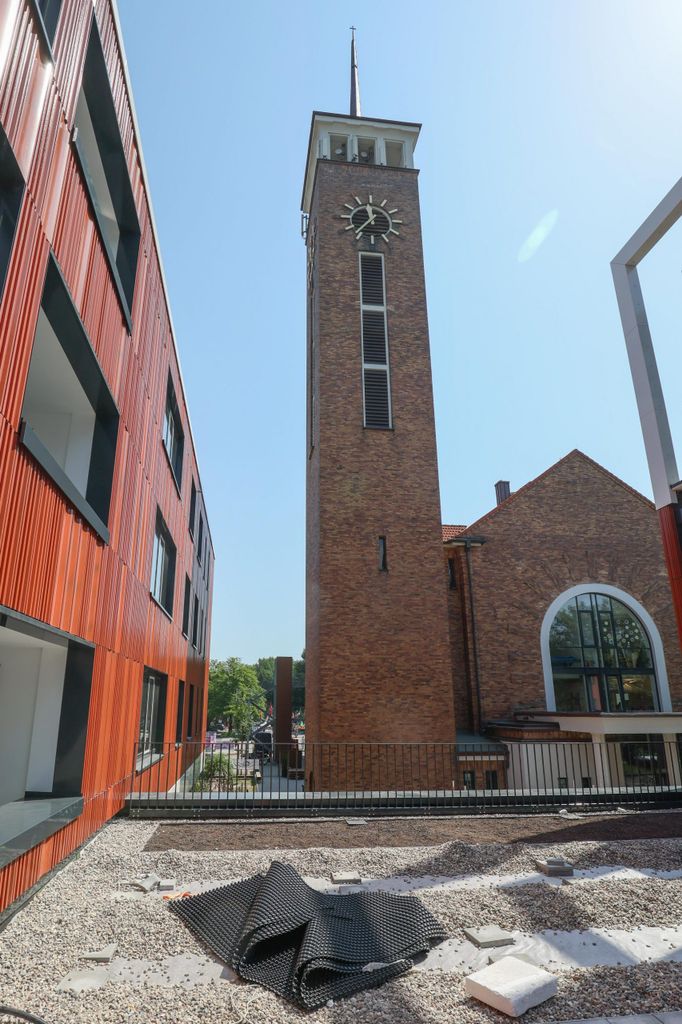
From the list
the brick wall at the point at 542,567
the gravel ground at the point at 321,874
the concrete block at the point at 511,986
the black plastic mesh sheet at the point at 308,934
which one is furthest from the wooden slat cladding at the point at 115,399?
the brick wall at the point at 542,567

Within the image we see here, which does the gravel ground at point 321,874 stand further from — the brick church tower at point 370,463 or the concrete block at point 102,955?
the brick church tower at point 370,463

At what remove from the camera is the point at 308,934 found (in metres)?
4.45

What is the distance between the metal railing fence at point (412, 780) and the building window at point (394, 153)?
21.6 metres

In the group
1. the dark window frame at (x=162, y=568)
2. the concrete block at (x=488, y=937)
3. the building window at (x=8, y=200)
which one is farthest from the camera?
the dark window frame at (x=162, y=568)

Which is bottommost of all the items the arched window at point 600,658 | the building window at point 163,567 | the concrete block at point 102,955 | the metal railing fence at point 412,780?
the concrete block at point 102,955

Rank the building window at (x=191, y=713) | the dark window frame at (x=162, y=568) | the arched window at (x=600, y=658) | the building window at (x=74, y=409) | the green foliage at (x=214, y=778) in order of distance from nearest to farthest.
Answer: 1. the building window at (x=74, y=409)
2. the dark window frame at (x=162, y=568)
3. the green foliage at (x=214, y=778)
4. the arched window at (x=600, y=658)
5. the building window at (x=191, y=713)

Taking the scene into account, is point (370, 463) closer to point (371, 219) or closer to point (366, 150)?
point (371, 219)

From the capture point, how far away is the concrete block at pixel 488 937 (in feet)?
15.8

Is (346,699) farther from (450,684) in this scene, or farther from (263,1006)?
(263,1006)

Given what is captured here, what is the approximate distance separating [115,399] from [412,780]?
13.2 meters

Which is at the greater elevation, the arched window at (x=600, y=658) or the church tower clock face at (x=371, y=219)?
the church tower clock face at (x=371, y=219)

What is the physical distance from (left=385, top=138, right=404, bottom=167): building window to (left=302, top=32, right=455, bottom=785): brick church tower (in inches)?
5.1

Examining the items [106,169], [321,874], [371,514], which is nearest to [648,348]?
[371,514]

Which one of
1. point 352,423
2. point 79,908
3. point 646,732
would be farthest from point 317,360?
point 79,908
